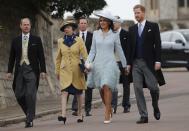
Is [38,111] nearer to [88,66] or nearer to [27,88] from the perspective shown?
[27,88]

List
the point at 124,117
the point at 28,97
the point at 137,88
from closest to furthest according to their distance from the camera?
the point at 137,88 → the point at 28,97 → the point at 124,117

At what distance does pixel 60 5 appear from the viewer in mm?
22219

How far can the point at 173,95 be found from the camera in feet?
71.9

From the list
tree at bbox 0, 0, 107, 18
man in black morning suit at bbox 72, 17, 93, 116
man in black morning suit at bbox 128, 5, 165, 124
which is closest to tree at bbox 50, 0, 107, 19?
tree at bbox 0, 0, 107, 18

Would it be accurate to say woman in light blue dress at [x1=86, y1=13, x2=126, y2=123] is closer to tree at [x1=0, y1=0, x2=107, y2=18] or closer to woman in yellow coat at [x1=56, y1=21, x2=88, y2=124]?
woman in yellow coat at [x1=56, y1=21, x2=88, y2=124]

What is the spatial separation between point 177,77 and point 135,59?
15.1 metres

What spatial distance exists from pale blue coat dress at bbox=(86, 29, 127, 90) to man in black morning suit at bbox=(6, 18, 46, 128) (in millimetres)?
963

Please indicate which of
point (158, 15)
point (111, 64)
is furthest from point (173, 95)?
point (158, 15)

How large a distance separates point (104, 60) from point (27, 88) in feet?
4.91

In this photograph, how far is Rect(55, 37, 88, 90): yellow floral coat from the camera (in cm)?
1502

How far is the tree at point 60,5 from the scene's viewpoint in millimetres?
21906

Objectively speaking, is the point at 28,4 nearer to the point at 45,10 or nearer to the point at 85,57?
the point at 45,10

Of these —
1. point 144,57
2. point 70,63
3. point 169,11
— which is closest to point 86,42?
point 70,63

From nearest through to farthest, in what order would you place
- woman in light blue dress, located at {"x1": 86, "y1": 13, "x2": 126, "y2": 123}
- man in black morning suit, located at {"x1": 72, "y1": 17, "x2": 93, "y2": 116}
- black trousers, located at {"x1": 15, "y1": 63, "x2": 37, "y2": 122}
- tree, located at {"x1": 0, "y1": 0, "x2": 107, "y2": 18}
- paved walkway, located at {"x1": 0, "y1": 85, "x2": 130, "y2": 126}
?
woman in light blue dress, located at {"x1": 86, "y1": 13, "x2": 126, "y2": 123}, black trousers, located at {"x1": 15, "y1": 63, "x2": 37, "y2": 122}, paved walkway, located at {"x1": 0, "y1": 85, "x2": 130, "y2": 126}, man in black morning suit, located at {"x1": 72, "y1": 17, "x2": 93, "y2": 116}, tree, located at {"x1": 0, "y1": 0, "x2": 107, "y2": 18}
